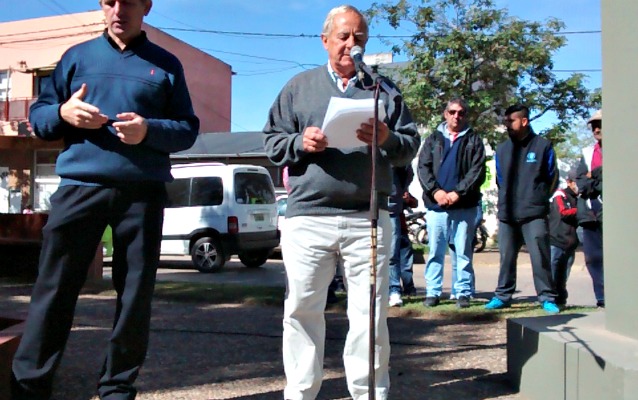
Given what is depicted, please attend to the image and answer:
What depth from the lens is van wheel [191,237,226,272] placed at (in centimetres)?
1314

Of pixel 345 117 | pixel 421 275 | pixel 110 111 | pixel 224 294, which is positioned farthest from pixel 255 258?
pixel 345 117

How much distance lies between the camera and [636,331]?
3.25 metres

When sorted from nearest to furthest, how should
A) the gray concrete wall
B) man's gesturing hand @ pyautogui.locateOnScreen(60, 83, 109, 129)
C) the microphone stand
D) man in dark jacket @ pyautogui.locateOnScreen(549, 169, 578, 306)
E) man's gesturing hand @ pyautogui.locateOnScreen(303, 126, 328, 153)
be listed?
the microphone stand, man's gesturing hand @ pyautogui.locateOnScreen(60, 83, 109, 129), man's gesturing hand @ pyautogui.locateOnScreen(303, 126, 328, 153), the gray concrete wall, man in dark jacket @ pyautogui.locateOnScreen(549, 169, 578, 306)

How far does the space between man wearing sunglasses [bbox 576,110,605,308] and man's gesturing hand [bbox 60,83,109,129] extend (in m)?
4.62

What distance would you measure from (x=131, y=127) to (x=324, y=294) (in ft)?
4.02

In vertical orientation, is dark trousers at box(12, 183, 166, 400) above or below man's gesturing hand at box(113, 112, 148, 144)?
below

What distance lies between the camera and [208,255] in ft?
43.4

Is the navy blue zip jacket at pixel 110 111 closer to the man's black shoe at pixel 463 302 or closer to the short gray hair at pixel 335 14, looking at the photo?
the short gray hair at pixel 335 14

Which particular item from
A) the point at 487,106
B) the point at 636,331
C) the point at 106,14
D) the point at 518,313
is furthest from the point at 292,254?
the point at 487,106

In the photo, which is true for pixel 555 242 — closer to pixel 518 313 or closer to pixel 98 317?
pixel 518 313

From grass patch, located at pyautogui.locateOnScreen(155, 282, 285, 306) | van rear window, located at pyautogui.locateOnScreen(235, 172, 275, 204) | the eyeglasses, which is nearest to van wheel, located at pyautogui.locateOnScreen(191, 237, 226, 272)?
van rear window, located at pyautogui.locateOnScreen(235, 172, 275, 204)

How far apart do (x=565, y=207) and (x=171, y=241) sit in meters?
8.31

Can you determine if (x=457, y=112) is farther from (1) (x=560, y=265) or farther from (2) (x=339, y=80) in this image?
(2) (x=339, y=80)

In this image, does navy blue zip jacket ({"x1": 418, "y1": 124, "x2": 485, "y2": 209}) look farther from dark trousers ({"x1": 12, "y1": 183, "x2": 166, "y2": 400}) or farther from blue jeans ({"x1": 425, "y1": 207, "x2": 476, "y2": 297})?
dark trousers ({"x1": 12, "y1": 183, "x2": 166, "y2": 400})
